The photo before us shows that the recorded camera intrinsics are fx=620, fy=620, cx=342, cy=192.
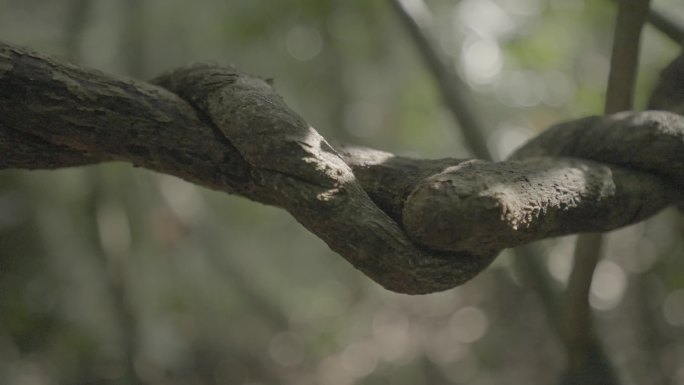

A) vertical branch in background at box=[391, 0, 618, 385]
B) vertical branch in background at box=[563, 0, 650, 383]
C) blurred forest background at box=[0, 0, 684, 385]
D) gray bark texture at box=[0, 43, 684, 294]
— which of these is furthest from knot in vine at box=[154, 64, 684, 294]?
blurred forest background at box=[0, 0, 684, 385]

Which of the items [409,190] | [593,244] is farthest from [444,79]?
[409,190]

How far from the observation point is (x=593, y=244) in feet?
3.22

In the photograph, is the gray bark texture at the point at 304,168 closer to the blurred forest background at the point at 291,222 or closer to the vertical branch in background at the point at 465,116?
the vertical branch in background at the point at 465,116

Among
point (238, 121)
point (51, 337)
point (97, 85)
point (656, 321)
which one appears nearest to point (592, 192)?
point (238, 121)

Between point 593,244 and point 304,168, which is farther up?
point 304,168

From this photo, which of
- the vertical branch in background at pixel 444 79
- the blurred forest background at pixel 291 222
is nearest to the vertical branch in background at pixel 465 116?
the vertical branch in background at pixel 444 79

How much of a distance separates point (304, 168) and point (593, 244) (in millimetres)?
626

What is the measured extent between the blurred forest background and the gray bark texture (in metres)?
1.01

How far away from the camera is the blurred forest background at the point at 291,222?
177 centimetres

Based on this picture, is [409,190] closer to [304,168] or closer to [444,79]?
[304,168]

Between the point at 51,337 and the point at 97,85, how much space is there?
1.57 m

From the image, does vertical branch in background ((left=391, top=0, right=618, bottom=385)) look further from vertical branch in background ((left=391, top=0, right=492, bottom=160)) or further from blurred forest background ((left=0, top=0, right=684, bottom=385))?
blurred forest background ((left=0, top=0, right=684, bottom=385))

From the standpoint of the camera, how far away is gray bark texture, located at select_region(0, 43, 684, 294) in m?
0.52

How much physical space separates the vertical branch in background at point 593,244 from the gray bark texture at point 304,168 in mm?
292
